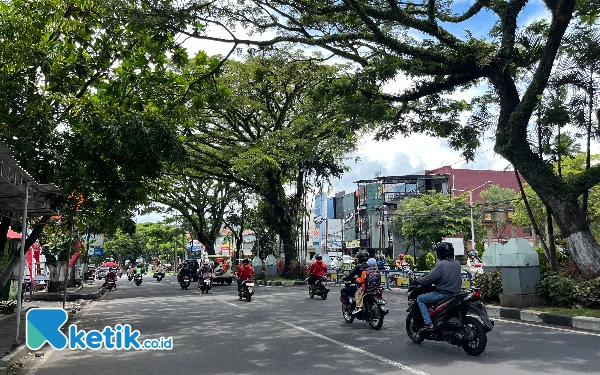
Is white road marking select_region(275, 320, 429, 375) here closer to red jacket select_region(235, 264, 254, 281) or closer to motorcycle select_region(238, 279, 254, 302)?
motorcycle select_region(238, 279, 254, 302)

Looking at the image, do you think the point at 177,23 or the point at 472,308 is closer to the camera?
the point at 472,308

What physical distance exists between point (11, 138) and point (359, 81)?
25.4ft

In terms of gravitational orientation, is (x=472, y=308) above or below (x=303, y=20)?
below

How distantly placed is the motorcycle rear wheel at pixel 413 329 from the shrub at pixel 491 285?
549cm

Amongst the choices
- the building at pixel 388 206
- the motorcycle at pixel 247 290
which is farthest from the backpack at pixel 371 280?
the building at pixel 388 206

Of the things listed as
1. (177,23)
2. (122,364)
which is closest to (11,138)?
(177,23)

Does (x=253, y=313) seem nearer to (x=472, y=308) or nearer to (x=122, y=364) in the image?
(x=122, y=364)

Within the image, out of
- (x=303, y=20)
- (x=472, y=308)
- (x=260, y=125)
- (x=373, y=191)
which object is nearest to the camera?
(x=472, y=308)

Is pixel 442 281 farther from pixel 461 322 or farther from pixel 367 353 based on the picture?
pixel 367 353

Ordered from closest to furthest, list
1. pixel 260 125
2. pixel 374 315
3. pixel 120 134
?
pixel 374 315 → pixel 120 134 → pixel 260 125

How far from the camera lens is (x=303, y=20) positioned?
42.4 feet

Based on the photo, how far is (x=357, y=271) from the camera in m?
10.6

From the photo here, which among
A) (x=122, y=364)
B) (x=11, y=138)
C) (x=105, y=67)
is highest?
(x=105, y=67)
